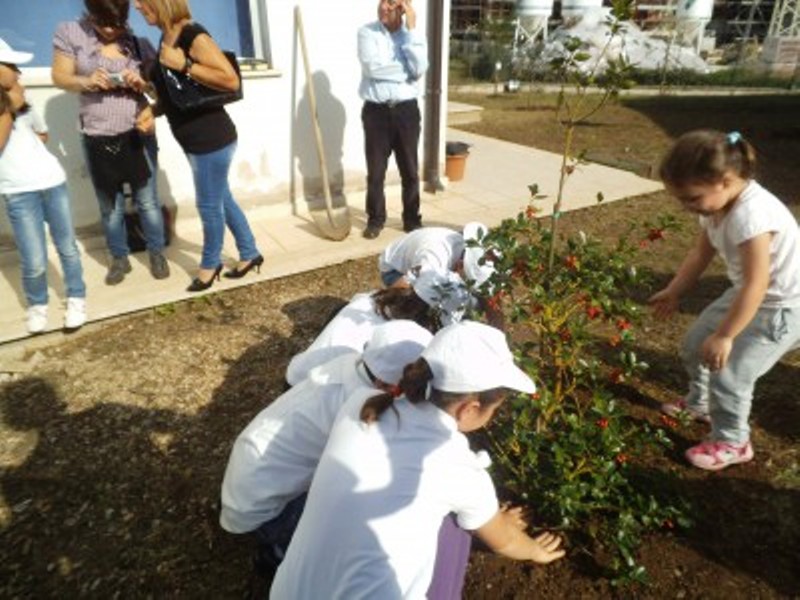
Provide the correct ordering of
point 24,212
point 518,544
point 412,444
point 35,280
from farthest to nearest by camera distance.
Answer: point 35,280
point 24,212
point 518,544
point 412,444

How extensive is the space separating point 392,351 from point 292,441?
1.54ft

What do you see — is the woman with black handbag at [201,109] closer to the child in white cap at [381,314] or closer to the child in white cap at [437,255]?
the child in white cap at [437,255]

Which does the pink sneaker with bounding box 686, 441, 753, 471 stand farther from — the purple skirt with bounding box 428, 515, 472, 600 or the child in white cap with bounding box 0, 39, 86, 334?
the child in white cap with bounding box 0, 39, 86, 334

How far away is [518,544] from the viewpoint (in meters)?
1.88

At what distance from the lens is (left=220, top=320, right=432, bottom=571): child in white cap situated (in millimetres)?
1757

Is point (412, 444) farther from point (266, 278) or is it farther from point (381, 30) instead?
point (381, 30)

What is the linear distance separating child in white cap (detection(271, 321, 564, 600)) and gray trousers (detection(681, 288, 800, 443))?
1309 mm

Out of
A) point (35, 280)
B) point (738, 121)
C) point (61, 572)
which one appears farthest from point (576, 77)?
point (738, 121)

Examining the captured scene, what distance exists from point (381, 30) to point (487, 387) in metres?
4.04

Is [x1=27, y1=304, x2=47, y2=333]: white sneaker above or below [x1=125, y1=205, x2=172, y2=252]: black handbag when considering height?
below

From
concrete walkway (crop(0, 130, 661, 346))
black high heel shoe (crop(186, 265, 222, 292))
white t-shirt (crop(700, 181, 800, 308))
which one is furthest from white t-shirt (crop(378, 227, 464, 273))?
black high heel shoe (crop(186, 265, 222, 292))

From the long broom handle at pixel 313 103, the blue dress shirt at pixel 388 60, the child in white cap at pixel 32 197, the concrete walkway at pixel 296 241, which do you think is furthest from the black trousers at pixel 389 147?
the child in white cap at pixel 32 197

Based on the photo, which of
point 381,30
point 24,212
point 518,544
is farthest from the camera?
point 381,30

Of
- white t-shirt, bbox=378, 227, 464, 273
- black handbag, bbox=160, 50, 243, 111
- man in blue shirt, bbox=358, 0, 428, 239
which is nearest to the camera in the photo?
white t-shirt, bbox=378, 227, 464, 273
